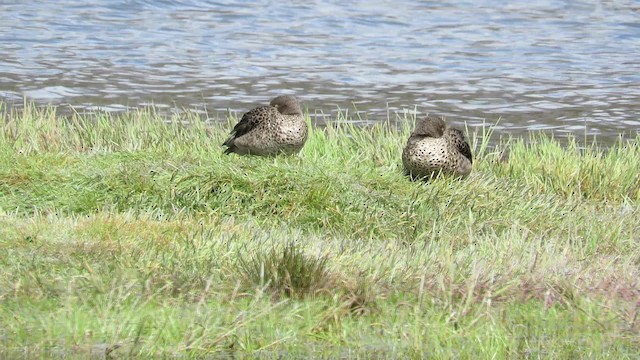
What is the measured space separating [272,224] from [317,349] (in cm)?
231

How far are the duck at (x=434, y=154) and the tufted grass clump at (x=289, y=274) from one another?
270cm

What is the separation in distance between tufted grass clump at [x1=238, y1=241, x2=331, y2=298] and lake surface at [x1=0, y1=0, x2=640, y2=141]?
478 cm

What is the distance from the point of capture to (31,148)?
30.3ft

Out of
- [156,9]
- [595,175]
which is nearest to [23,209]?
[595,175]

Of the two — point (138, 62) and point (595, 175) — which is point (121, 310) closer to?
point (595, 175)

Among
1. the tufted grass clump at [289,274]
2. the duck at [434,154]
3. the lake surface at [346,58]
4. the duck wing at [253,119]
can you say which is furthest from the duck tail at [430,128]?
the tufted grass clump at [289,274]

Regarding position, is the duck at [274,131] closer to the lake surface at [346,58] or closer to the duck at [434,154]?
the duck at [434,154]

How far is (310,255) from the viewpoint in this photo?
5.90 m

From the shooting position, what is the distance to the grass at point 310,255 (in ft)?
16.7

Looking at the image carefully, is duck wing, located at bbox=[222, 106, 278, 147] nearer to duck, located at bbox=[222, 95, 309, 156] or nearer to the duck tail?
duck, located at bbox=[222, 95, 309, 156]

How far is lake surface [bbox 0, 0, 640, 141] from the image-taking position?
13.8 meters

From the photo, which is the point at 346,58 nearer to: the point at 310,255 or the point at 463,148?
the point at 463,148

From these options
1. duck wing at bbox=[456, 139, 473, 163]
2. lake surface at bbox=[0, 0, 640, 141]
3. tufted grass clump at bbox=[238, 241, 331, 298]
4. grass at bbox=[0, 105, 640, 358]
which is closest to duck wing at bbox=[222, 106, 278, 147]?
grass at bbox=[0, 105, 640, 358]

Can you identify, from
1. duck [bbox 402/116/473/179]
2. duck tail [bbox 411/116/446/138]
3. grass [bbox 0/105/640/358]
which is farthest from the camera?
duck tail [bbox 411/116/446/138]
